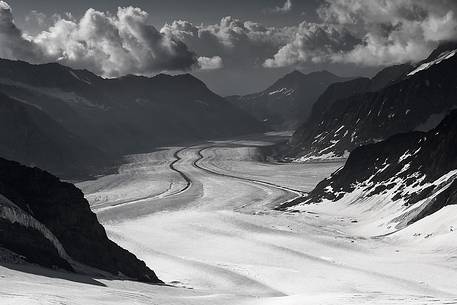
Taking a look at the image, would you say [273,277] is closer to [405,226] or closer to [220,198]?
[405,226]

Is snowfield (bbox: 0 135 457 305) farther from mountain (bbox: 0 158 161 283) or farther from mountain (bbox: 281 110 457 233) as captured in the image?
mountain (bbox: 0 158 161 283)

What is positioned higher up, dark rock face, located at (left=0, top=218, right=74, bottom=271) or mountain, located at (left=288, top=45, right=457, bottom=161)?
mountain, located at (left=288, top=45, right=457, bottom=161)

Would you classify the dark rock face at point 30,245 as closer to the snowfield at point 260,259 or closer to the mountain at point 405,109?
the snowfield at point 260,259

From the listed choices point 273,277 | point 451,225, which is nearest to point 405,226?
point 451,225

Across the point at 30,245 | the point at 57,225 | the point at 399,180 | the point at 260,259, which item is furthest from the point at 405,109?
the point at 30,245

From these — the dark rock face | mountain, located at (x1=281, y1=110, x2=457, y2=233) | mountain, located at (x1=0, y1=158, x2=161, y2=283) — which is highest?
mountain, located at (x1=281, y1=110, x2=457, y2=233)

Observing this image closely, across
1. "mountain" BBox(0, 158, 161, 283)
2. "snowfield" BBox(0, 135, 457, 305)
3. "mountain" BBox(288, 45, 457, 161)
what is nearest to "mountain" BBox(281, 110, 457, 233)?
"snowfield" BBox(0, 135, 457, 305)

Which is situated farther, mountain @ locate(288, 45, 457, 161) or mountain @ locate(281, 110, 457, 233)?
mountain @ locate(288, 45, 457, 161)
